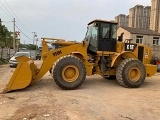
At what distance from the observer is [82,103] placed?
857 centimetres

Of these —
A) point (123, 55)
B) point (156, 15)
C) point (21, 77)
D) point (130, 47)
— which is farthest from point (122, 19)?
point (21, 77)

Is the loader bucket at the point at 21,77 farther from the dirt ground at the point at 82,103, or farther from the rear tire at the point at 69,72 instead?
the rear tire at the point at 69,72

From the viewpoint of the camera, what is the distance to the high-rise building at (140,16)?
67.2 m

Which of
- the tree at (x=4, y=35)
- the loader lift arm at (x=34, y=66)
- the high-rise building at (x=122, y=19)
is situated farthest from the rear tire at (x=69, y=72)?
the high-rise building at (x=122, y=19)

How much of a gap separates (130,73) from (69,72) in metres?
2.80

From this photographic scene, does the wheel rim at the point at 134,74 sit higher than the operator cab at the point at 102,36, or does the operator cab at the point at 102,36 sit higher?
the operator cab at the point at 102,36

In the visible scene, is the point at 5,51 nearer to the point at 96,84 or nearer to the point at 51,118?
the point at 96,84

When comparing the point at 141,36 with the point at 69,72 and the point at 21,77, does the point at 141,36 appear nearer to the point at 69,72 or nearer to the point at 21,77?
the point at 69,72

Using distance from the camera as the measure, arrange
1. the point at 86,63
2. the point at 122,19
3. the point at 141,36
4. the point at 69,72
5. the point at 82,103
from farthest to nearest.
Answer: the point at 122,19, the point at 141,36, the point at 86,63, the point at 69,72, the point at 82,103

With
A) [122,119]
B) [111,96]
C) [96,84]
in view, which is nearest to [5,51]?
[96,84]

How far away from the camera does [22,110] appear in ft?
25.2

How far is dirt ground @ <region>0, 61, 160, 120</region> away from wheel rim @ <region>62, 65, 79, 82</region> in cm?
55

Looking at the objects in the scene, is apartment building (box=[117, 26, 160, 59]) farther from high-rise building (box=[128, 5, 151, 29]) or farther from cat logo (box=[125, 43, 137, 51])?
cat logo (box=[125, 43, 137, 51])

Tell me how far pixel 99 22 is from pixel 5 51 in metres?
29.8
